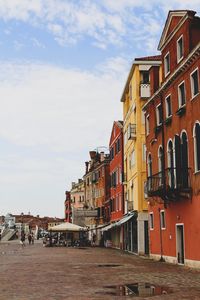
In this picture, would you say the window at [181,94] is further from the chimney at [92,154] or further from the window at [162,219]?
the chimney at [92,154]

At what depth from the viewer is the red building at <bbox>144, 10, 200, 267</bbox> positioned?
2280 cm

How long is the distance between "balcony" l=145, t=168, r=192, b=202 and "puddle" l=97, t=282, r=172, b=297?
8640mm

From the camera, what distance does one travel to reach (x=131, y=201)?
40.3 meters

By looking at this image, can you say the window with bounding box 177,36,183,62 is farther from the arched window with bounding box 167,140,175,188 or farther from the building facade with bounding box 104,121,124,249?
the building facade with bounding box 104,121,124,249

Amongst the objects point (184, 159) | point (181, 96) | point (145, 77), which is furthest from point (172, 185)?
point (145, 77)

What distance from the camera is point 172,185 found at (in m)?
24.5

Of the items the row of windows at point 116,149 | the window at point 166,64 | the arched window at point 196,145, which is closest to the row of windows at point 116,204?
the row of windows at point 116,149

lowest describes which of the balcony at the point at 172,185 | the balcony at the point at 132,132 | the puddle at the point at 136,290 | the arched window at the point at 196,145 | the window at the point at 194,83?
the puddle at the point at 136,290

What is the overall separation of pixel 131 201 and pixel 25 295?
1085 inches

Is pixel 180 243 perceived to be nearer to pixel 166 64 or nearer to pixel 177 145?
pixel 177 145

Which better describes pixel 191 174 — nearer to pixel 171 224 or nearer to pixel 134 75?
pixel 171 224

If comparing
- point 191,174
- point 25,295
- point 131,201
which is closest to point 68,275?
point 25,295

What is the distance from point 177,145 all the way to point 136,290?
1198 cm

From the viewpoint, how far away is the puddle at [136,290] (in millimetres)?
13179
